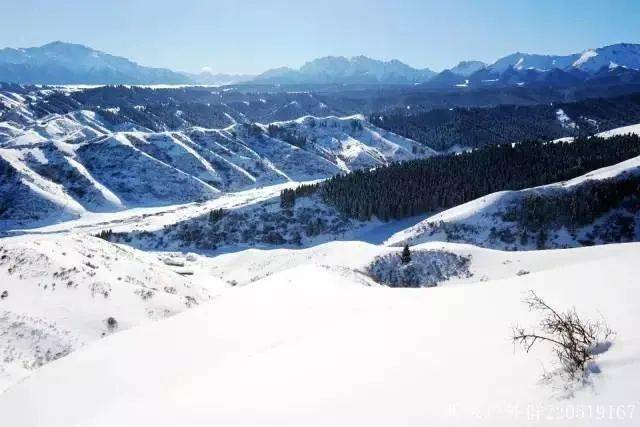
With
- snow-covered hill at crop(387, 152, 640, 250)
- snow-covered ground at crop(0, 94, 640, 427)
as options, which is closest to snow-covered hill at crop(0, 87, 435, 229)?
snow-covered ground at crop(0, 94, 640, 427)

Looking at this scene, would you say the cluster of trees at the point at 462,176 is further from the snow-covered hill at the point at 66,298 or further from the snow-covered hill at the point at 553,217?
the snow-covered hill at the point at 66,298

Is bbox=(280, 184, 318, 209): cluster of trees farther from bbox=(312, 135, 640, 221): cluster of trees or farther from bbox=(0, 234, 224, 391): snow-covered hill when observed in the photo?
bbox=(0, 234, 224, 391): snow-covered hill

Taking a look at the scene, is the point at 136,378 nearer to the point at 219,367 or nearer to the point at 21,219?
the point at 219,367

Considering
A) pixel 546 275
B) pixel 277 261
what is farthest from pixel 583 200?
pixel 546 275

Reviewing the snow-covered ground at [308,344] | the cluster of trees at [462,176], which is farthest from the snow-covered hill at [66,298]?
the cluster of trees at [462,176]

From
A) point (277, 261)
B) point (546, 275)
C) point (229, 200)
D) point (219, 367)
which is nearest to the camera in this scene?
point (219, 367)

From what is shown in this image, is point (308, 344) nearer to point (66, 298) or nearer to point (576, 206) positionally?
point (66, 298)
